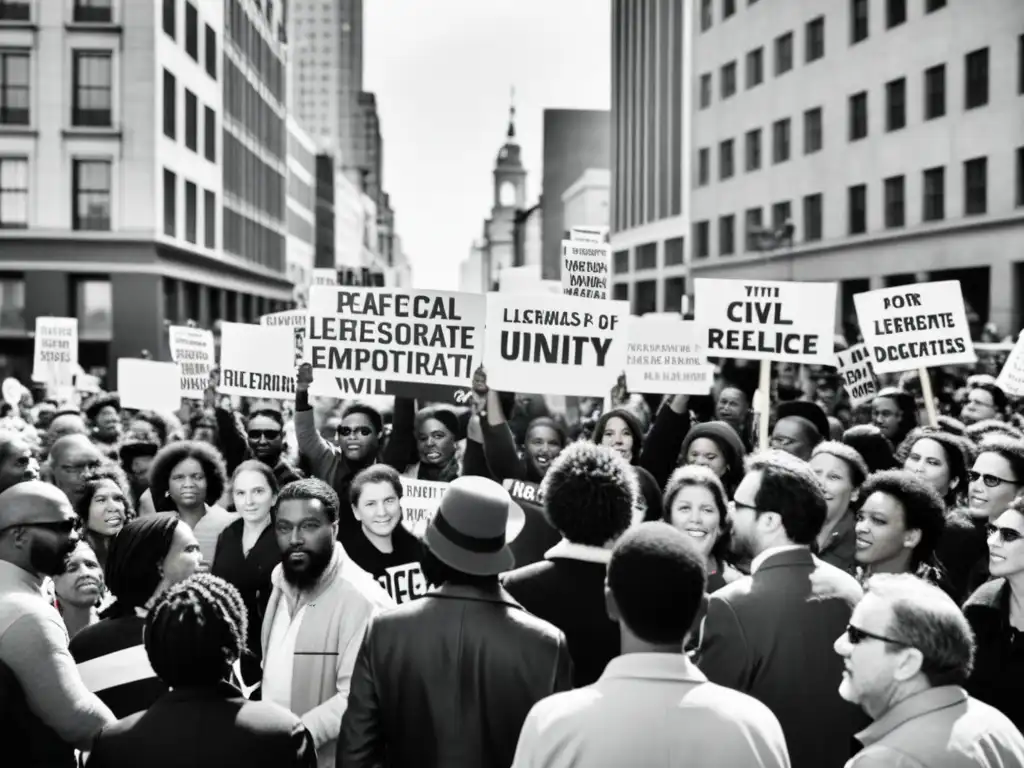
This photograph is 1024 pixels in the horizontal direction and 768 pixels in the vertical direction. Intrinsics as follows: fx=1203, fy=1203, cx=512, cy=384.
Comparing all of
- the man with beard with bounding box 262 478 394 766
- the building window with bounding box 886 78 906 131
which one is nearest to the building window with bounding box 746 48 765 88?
the building window with bounding box 886 78 906 131

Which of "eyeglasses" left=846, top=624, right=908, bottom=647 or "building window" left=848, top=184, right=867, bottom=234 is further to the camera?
"building window" left=848, top=184, right=867, bottom=234

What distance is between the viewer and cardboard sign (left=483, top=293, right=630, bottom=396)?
27.1ft

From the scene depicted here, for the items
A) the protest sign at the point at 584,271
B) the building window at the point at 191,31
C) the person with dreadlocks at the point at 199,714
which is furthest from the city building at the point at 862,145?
the person with dreadlocks at the point at 199,714

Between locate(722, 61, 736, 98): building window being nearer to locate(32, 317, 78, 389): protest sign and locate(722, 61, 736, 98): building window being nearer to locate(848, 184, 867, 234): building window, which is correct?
locate(848, 184, 867, 234): building window

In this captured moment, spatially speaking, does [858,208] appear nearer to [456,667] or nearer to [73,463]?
[73,463]

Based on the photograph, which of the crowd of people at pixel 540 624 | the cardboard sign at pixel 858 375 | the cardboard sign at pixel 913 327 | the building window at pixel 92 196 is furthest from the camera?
the building window at pixel 92 196

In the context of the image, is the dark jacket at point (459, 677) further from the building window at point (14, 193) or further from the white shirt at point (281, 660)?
the building window at point (14, 193)

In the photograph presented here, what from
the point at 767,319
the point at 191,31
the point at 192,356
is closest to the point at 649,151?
the point at 191,31

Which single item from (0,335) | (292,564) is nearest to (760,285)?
(292,564)

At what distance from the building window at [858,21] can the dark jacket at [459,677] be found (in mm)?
38807

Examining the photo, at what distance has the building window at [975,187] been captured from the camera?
33000 millimetres

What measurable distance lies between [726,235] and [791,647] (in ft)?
157

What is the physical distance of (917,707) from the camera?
3268 millimetres

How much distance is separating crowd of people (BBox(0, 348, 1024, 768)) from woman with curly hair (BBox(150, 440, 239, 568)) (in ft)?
1.90
